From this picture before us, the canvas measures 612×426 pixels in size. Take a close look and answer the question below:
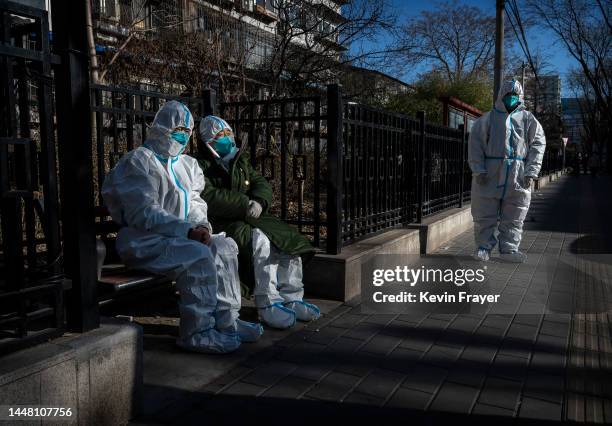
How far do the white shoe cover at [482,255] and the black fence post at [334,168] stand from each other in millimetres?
2472

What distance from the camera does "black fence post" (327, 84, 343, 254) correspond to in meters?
4.82

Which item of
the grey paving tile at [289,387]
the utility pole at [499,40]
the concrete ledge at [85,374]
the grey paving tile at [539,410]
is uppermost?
A: the utility pole at [499,40]

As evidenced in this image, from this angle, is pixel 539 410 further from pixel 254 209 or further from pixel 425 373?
pixel 254 209

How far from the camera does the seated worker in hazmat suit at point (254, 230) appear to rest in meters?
3.88

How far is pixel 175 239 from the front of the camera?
10.9 ft

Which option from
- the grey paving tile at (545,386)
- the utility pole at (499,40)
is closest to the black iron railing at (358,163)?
the grey paving tile at (545,386)

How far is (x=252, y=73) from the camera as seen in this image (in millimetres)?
9656

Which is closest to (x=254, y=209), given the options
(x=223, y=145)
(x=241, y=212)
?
(x=241, y=212)

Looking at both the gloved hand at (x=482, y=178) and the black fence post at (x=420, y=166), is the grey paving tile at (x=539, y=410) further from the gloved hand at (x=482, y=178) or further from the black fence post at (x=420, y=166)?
the black fence post at (x=420, y=166)

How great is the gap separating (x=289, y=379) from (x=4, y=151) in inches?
74.2

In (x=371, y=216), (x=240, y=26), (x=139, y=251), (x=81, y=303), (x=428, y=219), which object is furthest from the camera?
(x=240, y=26)

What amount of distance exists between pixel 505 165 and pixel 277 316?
382 centimetres

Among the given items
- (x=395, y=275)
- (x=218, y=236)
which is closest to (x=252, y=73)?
(x=395, y=275)

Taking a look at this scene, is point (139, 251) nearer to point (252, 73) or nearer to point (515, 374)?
point (515, 374)
